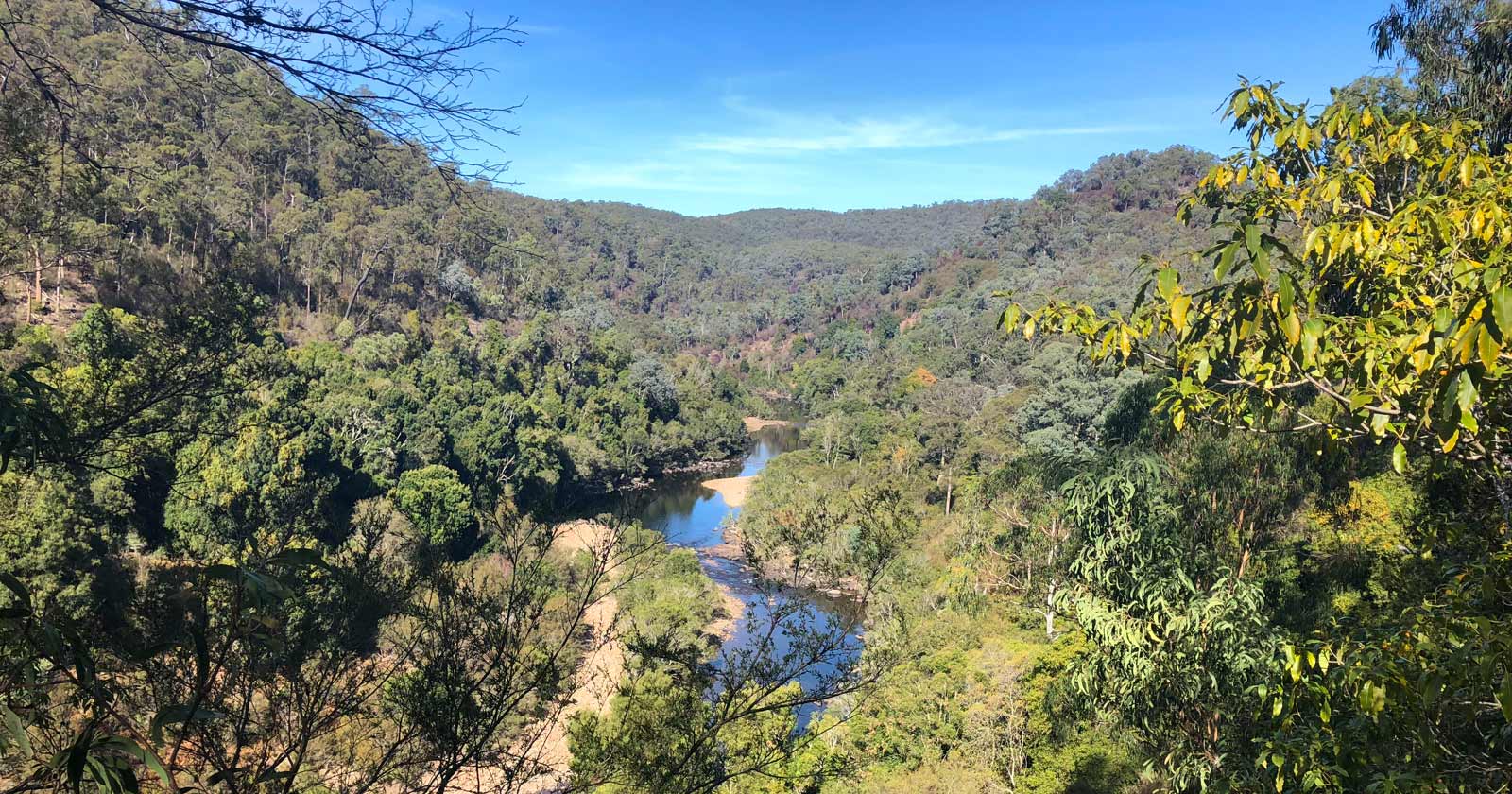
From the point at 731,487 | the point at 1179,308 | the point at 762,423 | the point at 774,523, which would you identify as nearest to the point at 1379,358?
the point at 1179,308

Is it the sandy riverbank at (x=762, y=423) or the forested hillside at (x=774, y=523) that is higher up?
the forested hillside at (x=774, y=523)

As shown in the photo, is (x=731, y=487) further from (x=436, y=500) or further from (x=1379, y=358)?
(x=1379, y=358)

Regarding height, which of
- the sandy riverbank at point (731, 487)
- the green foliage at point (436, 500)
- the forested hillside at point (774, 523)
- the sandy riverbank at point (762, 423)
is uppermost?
the forested hillside at point (774, 523)

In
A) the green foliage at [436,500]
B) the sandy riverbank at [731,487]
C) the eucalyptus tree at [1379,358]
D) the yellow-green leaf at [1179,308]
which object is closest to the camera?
the eucalyptus tree at [1379,358]

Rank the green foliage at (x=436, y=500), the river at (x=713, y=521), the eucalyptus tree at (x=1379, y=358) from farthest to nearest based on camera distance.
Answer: the green foliage at (x=436, y=500) < the river at (x=713, y=521) < the eucalyptus tree at (x=1379, y=358)

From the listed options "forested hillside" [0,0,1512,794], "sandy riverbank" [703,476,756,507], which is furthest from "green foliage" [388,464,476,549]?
"sandy riverbank" [703,476,756,507]

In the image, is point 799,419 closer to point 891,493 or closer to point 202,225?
point 202,225

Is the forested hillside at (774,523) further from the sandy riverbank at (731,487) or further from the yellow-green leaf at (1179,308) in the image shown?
the sandy riverbank at (731,487)

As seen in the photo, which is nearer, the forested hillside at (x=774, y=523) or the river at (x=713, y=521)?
the forested hillside at (x=774, y=523)

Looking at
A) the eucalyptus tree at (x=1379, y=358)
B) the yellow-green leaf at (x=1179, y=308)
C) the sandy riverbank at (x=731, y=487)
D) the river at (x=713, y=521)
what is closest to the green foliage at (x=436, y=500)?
the river at (x=713, y=521)
